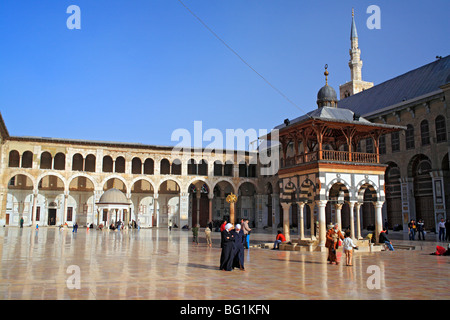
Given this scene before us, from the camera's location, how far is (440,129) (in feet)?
79.3

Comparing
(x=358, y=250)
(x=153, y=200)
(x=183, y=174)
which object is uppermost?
(x=183, y=174)

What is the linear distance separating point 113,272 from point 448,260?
10400mm

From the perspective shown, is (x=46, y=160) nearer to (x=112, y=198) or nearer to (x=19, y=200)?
(x=19, y=200)

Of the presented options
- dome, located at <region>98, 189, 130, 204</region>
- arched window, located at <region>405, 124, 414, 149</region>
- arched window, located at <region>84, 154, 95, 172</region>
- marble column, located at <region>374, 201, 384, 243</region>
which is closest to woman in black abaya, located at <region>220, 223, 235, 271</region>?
marble column, located at <region>374, 201, 384, 243</region>

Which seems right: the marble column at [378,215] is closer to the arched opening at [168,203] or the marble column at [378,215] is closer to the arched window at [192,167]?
the arched window at [192,167]

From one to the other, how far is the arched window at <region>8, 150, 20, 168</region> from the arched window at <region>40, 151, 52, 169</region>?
2188 mm

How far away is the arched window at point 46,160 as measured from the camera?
39.5 m

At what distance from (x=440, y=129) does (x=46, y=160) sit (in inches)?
1406

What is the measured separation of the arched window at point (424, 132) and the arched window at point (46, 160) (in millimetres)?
34356

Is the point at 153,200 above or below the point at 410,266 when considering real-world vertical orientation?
above
